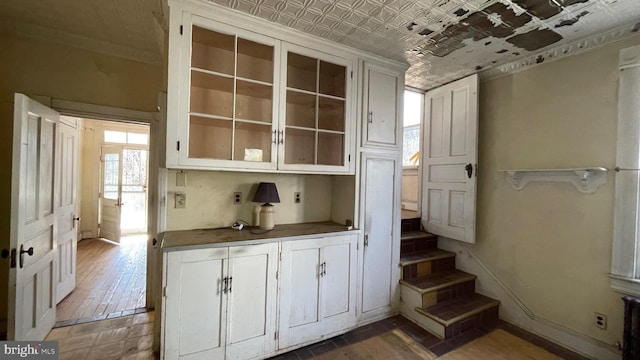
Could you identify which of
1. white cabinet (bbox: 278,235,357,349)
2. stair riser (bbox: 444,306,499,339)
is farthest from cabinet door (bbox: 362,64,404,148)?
stair riser (bbox: 444,306,499,339)

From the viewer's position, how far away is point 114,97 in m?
2.64

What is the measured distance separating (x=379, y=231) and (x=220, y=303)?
5.17ft

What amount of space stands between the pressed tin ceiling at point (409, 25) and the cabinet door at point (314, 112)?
0.24 meters

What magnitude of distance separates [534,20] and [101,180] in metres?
7.56

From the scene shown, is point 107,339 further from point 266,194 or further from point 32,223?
point 266,194

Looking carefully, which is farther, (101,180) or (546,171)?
(101,180)

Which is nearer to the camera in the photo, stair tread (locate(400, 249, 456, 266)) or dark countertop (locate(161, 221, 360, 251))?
dark countertop (locate(161, 221, 360, 251))

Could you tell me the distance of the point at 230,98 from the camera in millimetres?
2012

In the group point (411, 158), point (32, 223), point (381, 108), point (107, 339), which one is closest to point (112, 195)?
point (32, 223)

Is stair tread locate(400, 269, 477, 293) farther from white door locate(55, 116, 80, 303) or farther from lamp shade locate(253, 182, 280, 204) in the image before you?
white door locate(55, 116, 80, 303)

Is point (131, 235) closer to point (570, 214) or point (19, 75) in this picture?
point (19, 75)

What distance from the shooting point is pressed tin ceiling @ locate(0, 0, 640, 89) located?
1.78m

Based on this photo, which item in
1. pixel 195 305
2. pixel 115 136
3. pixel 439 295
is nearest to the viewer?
pixel 195 305

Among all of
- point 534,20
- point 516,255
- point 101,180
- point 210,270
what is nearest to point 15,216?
point 210,270
